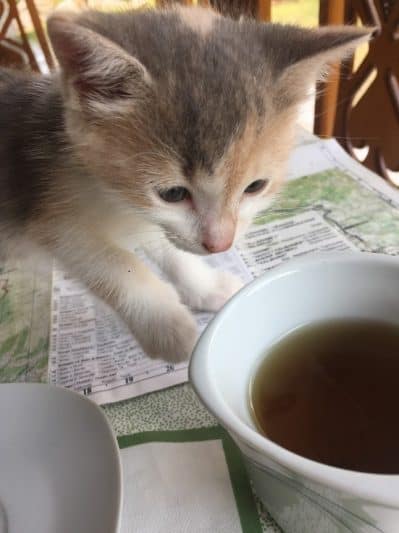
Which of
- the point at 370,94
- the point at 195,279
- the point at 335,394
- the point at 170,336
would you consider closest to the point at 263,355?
the point at 335,394

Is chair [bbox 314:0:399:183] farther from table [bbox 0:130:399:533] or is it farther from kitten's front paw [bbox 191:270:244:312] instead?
kitten's front paw [bbox 191:270:244:312]

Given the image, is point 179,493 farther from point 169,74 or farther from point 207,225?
point 169,74

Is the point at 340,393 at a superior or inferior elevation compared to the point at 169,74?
inferior

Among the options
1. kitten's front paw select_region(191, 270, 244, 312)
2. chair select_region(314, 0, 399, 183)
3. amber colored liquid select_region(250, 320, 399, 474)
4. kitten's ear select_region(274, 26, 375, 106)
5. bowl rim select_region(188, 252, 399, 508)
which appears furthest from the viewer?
chair select_region(314, 0, 399, 183)

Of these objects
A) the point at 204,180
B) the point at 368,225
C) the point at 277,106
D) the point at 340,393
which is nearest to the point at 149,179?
the point at 204,180

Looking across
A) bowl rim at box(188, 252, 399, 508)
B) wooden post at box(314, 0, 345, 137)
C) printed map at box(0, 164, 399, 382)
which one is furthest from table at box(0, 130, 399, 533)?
wooden post at box(314, 0, 345, 137)

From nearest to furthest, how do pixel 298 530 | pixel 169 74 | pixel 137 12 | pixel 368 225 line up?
1. pixel 298 530
2. pixel 169 74
3. pixel 137 12
4. pixel 368 225
